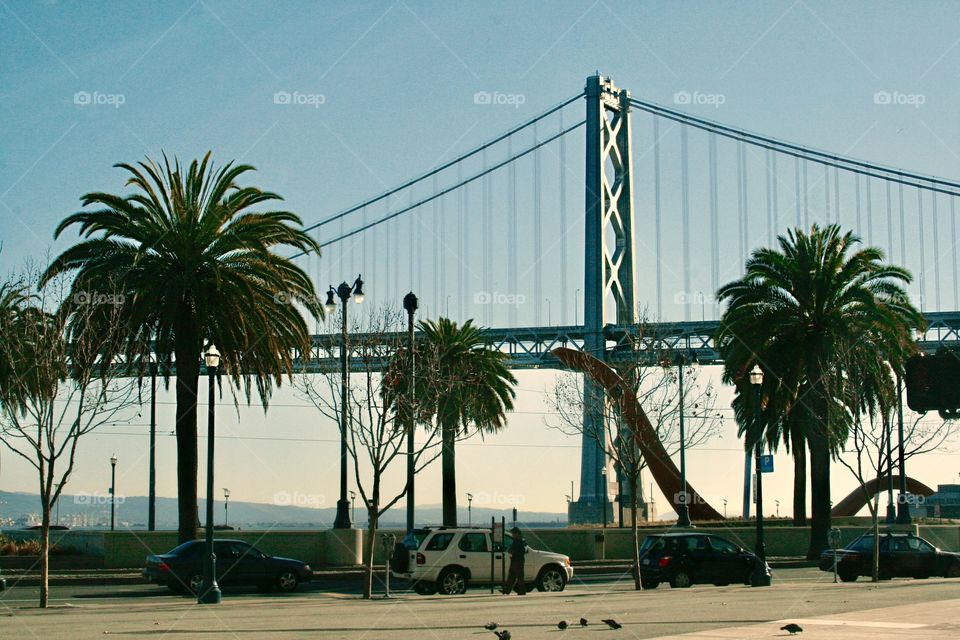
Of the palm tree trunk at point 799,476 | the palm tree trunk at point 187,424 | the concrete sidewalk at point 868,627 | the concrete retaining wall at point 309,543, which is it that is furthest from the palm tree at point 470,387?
the concrete sidewalk at point 868,627

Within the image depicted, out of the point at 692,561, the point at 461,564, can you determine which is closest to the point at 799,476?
the point at 692,561

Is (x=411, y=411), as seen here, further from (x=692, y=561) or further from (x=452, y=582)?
(x=692, y=561)

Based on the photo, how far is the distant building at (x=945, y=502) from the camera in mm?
123625

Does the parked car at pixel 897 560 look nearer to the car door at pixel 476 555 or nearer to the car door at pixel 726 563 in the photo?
the car door at pixel 726 563

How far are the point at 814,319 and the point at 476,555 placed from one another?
62.1ft

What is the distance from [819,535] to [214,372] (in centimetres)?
2536

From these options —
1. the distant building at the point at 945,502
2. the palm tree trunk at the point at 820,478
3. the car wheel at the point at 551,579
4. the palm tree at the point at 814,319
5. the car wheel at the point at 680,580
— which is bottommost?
the distant building at the point at 945,502

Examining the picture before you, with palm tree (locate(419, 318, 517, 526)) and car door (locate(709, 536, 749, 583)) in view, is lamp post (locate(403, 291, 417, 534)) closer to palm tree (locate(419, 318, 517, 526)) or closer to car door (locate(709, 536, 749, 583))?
car door (locate(709, 536, 749, 583))

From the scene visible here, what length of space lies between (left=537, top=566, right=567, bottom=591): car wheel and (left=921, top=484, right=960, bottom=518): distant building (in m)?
97.3

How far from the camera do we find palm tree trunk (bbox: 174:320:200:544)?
109ft

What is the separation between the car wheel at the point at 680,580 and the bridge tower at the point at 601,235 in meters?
34.0

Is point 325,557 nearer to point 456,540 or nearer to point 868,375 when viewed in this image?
point 456,540

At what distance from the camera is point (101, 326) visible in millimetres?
31641

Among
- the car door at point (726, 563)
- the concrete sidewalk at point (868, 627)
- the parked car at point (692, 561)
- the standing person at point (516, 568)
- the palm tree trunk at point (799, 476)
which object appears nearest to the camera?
the concrete sidewalk at point (868, 627)
